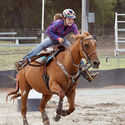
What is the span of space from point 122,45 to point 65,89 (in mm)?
11378

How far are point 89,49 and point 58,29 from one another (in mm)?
1069

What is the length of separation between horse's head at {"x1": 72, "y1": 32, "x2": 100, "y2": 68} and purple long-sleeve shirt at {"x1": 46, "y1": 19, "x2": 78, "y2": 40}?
0.57 m

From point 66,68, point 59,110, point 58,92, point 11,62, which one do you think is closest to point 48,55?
point 66,68

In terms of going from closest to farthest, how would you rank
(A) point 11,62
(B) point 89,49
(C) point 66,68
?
(B) point 89,49, (C) point 66,68, (A) point 11,62

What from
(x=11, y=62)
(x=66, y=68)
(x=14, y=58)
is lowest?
(x=11, y=62)

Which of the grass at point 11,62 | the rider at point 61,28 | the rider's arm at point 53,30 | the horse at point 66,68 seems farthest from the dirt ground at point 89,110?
the rider's arm at point 53,30

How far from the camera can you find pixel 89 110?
930 centimetres

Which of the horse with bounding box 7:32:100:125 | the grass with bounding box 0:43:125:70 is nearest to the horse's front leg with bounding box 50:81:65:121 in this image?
the horse with bounding box 7:32:100:125

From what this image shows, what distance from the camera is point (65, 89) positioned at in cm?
676

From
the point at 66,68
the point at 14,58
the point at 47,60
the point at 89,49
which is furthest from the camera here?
the point at 14,58

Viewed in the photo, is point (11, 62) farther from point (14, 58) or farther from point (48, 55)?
point (48, 55)

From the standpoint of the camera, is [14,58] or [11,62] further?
[11,62]

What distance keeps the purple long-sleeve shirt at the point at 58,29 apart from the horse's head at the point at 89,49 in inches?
22.4

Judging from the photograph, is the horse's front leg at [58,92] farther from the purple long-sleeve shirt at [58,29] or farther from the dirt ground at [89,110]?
the dirt ground at [89,110]
